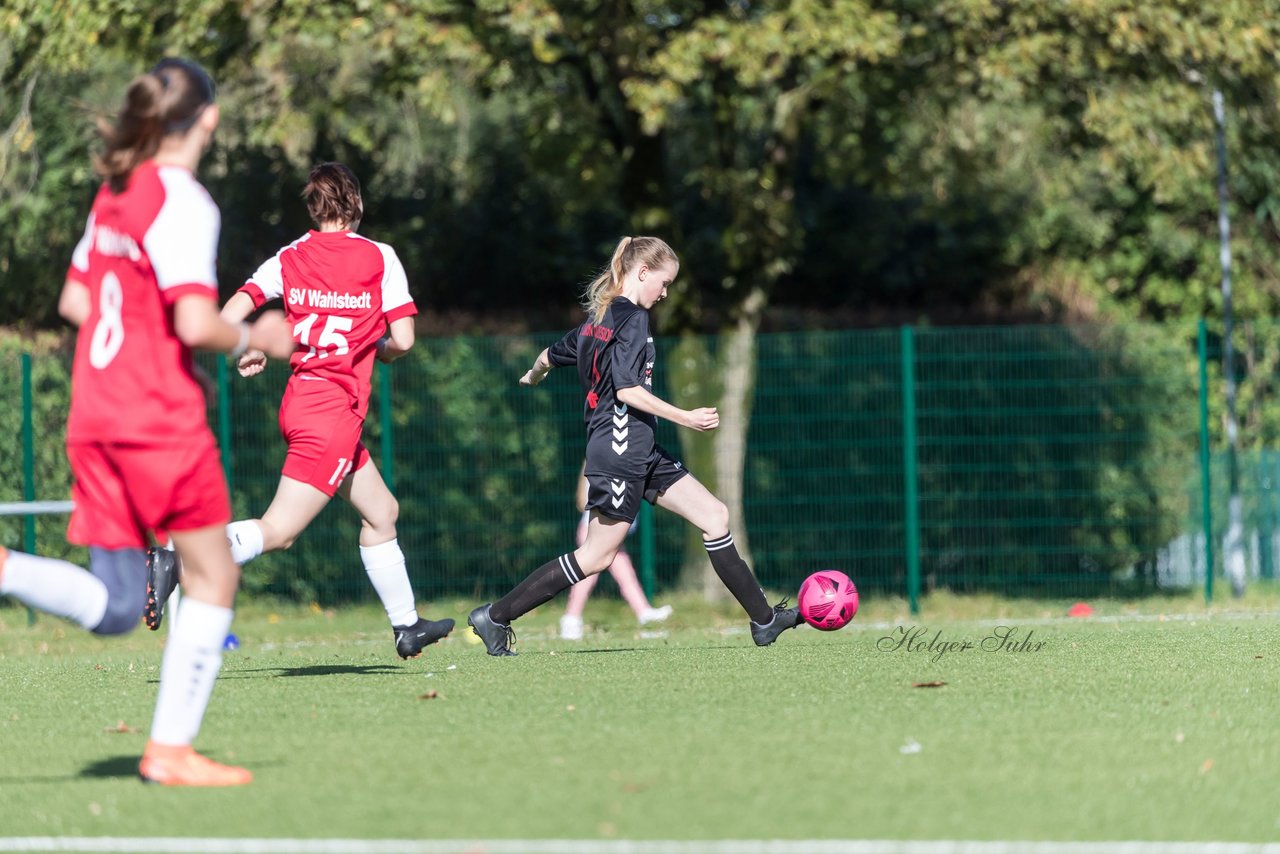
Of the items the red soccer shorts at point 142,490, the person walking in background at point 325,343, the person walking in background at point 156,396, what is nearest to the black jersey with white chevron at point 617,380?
the person walking in background at point 325,343

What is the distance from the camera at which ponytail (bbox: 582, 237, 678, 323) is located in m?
7.89

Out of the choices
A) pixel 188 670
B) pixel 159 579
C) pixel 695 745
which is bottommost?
pixel 695 745

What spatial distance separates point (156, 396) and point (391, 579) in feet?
10.4

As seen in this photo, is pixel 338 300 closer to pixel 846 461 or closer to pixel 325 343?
pixel 325 343

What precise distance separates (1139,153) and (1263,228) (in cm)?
835

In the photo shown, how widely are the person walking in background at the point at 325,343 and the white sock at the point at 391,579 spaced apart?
36 centimetres

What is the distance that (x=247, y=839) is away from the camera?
4246 mm

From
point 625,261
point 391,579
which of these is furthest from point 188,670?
point 625,261

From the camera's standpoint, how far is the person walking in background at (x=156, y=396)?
15.4 ft

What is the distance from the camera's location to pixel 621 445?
7859mm

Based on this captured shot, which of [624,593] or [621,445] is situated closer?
[621,445]

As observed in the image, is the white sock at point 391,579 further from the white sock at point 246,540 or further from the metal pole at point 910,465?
the metal pole at point 910,465

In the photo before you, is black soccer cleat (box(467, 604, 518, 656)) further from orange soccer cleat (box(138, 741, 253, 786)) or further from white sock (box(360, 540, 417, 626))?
orange soccer cleat (box(138, 741, 253, 786))

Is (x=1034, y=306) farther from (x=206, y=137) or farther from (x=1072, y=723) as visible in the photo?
(x=206, y=137)
